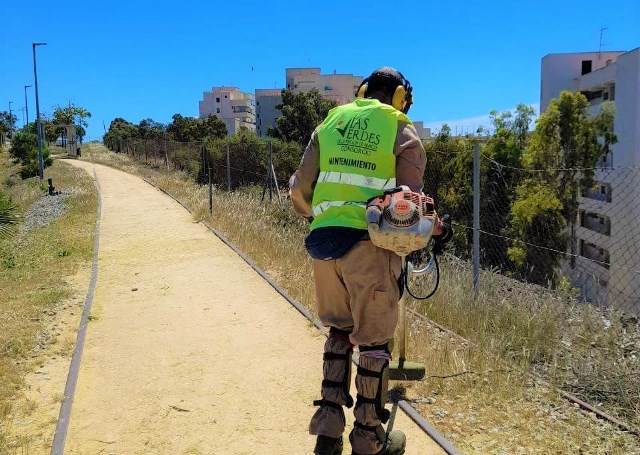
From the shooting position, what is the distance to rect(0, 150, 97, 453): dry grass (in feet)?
15.1

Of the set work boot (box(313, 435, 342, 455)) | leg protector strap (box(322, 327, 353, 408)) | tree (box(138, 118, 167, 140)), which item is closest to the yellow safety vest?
leg protector strap (box(322, 327, 353, 408))

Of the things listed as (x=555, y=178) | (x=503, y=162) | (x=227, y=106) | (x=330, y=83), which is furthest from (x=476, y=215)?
(x=227, y=106)

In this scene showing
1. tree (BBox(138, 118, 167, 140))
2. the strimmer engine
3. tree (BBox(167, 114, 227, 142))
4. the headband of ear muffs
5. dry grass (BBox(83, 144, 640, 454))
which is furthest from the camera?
tree (BBox(138, 118, 167, 140))

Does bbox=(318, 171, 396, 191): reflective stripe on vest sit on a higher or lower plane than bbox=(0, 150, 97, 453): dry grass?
higher

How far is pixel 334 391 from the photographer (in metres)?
2.91

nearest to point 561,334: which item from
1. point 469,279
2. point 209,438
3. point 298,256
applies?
point 469,279

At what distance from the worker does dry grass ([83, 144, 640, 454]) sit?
92cm

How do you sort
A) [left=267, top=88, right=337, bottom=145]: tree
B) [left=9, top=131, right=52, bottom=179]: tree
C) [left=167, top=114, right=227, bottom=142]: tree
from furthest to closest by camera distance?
[left=167, top=114, right=227, bottom=142]: tree → [left=267, top=88, right=337, bottom=145]: tree → [left=9, top=131, right=52, bottom=179]: tree

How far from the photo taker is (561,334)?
5.12m

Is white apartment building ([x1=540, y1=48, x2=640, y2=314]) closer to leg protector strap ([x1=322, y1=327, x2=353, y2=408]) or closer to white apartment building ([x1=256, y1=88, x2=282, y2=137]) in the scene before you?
leg protector strap ([x1=322, y1=327, x2=353, y2=408])

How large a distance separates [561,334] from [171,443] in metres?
3.47

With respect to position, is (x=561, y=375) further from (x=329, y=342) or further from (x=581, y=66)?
(x=581, y=66)

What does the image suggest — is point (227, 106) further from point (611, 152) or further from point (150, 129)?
point (611, 152)

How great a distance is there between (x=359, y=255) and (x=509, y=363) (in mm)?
2229
